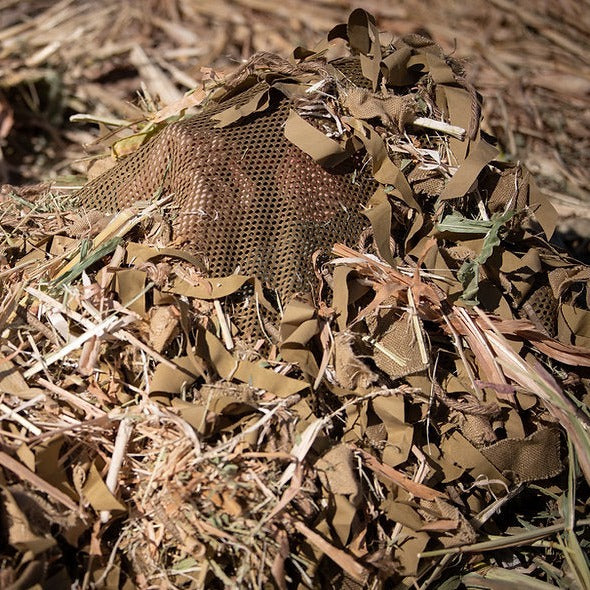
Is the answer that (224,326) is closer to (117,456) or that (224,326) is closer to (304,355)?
(304,355)

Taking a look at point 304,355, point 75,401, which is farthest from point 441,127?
point 75,401

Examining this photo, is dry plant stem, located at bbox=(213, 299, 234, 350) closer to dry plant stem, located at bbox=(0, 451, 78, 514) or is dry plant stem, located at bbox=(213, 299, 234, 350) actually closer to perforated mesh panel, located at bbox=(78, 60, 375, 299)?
perforated mesh panel, located at bbox=(78, 60, 375, 299)

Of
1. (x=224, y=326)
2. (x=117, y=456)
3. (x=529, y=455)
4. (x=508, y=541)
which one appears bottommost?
(x=508, y=541)

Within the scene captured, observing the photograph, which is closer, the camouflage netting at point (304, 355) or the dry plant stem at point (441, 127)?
the camouflage netting at point (304, 355)

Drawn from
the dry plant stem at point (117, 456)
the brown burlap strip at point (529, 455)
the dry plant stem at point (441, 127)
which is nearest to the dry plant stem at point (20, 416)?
the dry plant stem at point (117, 456)

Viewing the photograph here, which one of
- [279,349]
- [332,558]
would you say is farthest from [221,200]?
[332,558]

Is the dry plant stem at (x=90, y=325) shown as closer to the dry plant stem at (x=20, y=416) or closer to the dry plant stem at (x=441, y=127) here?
the dry plant stem at (x=20, y=416)

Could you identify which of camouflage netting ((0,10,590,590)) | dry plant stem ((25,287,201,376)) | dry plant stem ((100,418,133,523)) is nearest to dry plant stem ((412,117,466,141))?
camouflage netting ((0,10,590,590))

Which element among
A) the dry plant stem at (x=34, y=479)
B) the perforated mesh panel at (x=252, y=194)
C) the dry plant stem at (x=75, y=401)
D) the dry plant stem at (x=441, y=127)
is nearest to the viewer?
the dry plant stem at (x=34, y=479)
